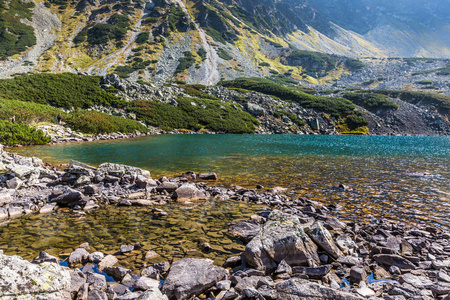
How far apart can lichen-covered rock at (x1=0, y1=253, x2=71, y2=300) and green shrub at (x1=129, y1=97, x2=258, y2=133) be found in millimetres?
70703

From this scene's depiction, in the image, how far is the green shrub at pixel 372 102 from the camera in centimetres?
12075

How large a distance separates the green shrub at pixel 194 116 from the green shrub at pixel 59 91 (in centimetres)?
812

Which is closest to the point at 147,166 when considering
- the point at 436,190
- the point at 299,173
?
the point at 299,173

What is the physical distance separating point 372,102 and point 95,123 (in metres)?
134

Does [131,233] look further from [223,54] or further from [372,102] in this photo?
[223,54]

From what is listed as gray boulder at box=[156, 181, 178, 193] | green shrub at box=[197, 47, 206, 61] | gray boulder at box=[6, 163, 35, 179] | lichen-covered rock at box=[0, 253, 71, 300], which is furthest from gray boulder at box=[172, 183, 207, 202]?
green shrub at box=[197, 47, 206, 61]

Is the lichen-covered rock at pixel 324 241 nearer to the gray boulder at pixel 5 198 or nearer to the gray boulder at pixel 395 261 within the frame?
the gray boulder at pixel 395 261

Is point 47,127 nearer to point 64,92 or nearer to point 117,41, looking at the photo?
point 64,92

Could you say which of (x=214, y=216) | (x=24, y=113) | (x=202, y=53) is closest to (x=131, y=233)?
(x=214, y=216)

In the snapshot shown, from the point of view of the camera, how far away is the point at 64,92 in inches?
2549

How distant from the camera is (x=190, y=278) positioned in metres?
5.80

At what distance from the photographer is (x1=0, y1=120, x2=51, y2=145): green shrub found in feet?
108

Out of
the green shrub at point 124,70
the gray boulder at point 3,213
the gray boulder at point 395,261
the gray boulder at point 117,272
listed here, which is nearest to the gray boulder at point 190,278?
the gray boulder at point 117,272

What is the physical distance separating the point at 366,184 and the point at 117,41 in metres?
198
